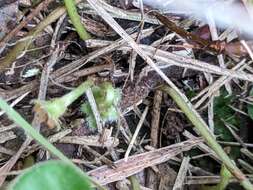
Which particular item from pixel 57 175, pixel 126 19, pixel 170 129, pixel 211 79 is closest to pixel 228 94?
pixel 211 79

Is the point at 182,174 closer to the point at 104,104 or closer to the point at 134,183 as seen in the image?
the point at 134,183

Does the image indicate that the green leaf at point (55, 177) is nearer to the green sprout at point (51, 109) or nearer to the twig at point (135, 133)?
the green sprout at point (51, 109)

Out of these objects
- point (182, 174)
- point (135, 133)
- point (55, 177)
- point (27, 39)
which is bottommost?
point (182, 174)

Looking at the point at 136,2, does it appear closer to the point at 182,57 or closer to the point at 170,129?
the point at 182,57

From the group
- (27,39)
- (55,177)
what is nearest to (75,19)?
(27,39)

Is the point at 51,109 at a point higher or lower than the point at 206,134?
higher

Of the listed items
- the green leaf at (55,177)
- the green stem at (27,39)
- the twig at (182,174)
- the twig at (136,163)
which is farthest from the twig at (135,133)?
the green leaf at (55,177)

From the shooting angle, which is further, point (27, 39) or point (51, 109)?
point (27, 39)
